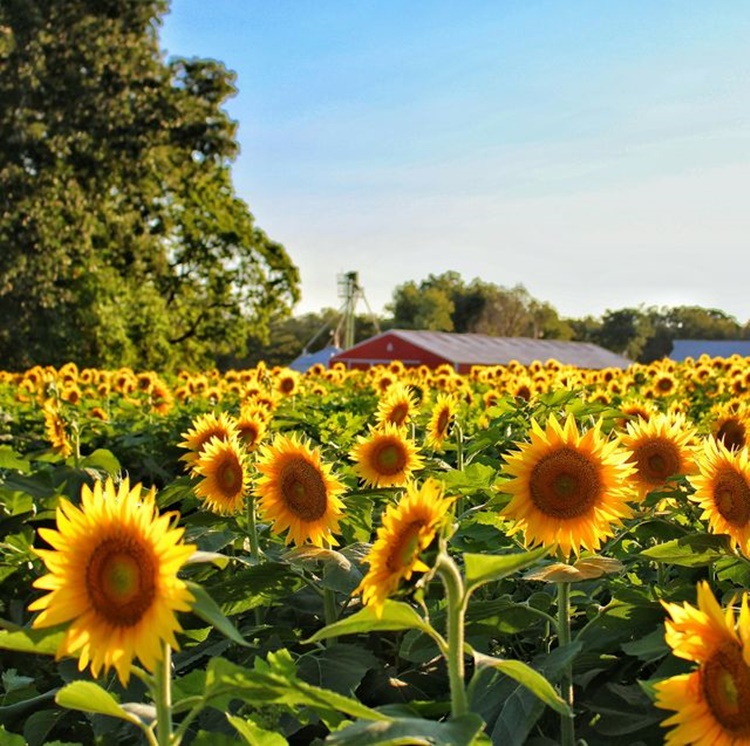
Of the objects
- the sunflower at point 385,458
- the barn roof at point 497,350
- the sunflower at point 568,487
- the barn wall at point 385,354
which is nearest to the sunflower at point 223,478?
the sunflower at point 385,458

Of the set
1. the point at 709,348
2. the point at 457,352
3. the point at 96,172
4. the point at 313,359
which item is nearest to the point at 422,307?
the point at 313,359

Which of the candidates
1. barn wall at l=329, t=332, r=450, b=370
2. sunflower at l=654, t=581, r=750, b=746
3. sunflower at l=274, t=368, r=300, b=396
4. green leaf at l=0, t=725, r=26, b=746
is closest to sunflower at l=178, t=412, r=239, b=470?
green leaf at l=0, t=725, r=26, b=746

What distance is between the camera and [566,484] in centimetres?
207

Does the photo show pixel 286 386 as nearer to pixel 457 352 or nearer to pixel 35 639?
pixel 35 639

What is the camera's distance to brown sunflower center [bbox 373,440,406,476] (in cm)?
315

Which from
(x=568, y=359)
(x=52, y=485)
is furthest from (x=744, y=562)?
(x=568, y=359)

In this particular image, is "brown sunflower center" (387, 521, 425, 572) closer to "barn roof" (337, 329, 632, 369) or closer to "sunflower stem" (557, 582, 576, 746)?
"sunflower stem" (557, 582, 576, 746)

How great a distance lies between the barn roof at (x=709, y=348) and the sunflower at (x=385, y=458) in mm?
51046

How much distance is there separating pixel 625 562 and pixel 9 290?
27.6m

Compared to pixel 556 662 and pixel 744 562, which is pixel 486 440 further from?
pixel 556 662

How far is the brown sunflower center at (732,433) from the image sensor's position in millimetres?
3553

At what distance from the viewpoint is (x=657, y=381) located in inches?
359

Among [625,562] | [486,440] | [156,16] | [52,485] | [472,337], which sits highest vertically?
[156,16]

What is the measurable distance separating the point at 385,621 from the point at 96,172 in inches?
1154
